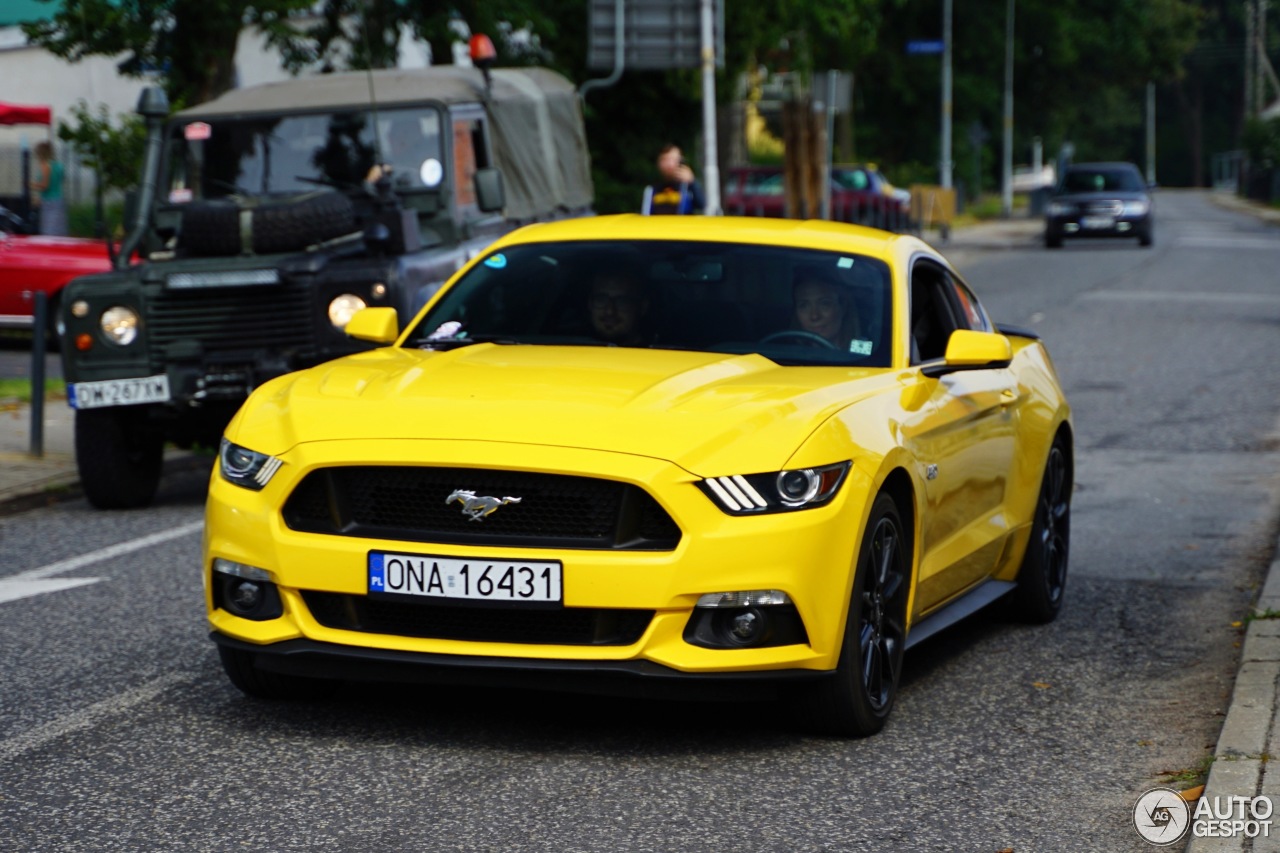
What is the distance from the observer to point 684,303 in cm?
688

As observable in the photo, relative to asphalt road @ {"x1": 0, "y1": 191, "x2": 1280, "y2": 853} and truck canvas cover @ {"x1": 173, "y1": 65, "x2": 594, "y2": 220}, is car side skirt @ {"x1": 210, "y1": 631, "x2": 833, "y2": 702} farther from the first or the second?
truck canvas cover @ {"x1": 173, "y1": 65, "x2": 594, "y2": 220}

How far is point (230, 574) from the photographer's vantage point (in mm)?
5816

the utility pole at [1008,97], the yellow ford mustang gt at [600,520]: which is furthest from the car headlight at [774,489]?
the utility pole at [1008,97]

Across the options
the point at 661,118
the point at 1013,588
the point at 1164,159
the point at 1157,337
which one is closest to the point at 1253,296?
the point at 1157,337

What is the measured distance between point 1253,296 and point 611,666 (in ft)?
78.8

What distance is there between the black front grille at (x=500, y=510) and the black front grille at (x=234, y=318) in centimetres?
520

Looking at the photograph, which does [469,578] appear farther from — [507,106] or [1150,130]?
[1150,130]

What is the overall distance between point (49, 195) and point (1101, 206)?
24.3 metres

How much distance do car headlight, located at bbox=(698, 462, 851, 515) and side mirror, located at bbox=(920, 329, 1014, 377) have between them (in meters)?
1.19

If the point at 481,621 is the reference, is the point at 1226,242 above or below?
below

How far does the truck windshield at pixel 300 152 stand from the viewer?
11.8 meters

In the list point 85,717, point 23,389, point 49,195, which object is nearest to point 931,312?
point 85,717

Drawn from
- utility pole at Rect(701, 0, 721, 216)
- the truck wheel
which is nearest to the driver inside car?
the truck wheel

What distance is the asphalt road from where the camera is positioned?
4.99 meters
